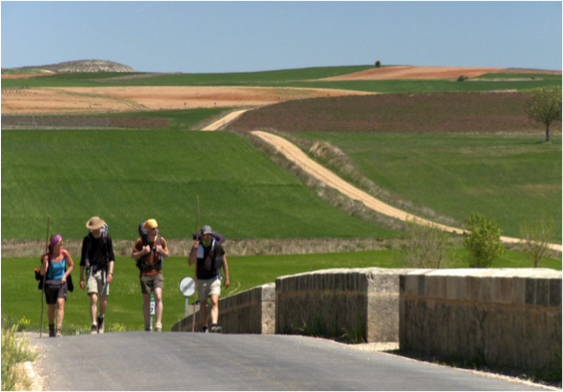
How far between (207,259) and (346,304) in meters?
3.56

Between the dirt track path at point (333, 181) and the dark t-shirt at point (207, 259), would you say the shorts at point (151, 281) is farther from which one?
the dirt track path at point (333, 181)

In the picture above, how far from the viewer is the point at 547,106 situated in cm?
8025

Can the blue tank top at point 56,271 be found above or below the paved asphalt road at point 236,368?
above

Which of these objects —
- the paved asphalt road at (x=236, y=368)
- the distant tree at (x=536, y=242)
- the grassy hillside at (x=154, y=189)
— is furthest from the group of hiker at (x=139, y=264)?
the grassy hillside at (x=154, y=189)

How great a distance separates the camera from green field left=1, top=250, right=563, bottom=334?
105 feet

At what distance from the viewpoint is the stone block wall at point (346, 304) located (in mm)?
11680

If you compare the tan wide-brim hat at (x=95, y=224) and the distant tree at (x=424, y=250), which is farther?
the distant tree at (x=424, y=250)

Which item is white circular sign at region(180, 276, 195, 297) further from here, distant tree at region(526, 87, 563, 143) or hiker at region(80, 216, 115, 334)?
distant tree at region(526, 87, 563, 143)

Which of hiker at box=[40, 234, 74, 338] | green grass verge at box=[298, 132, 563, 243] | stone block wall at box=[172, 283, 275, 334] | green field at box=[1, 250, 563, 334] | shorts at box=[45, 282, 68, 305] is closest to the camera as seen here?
hiker at box=[40, 234, 74, 338]

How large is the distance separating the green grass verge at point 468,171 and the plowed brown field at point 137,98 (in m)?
31.2

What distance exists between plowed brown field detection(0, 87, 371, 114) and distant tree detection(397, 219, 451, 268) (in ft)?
202

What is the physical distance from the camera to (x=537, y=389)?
765 centimetres

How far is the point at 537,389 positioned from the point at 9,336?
Answer: 598 centimetres

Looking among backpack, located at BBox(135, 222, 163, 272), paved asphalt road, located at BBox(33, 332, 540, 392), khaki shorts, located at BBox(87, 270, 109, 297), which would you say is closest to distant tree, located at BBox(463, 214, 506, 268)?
backpack, located at BBox(135, 222, 163, 272)
